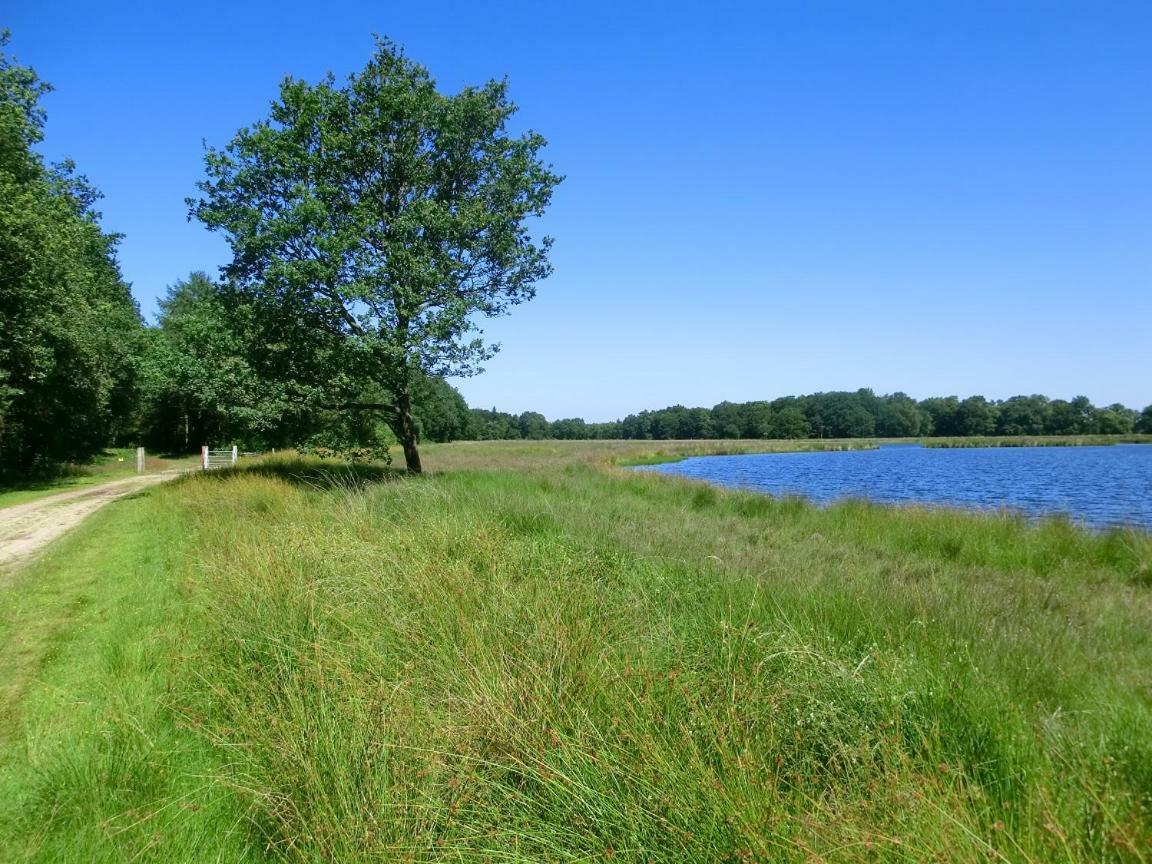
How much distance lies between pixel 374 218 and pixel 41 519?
1005 cm

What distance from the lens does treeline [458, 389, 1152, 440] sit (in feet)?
290

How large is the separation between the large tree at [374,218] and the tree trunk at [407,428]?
0.39 metres

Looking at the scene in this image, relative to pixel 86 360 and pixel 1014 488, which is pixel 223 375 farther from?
pixel 1014 488

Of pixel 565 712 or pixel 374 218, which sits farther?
pixel 374 218

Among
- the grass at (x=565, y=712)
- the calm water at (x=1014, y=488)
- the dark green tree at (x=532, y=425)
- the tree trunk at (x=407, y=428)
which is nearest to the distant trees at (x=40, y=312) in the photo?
the tree trunk at (x=407, y=428)

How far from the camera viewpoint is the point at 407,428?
17297 millimetres

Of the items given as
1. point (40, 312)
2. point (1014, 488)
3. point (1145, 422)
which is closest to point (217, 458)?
point (40, 312)

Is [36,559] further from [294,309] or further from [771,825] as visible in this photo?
[771,825]

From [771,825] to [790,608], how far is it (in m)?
2.76

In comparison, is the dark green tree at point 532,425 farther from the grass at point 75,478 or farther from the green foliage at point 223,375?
the green foliage at point 223,375

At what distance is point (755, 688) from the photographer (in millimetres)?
3238

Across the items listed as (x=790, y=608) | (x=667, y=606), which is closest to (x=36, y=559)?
(x=667, y=606)

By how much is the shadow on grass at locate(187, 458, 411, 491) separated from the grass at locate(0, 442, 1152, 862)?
8499mm

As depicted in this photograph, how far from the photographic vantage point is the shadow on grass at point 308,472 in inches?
619
